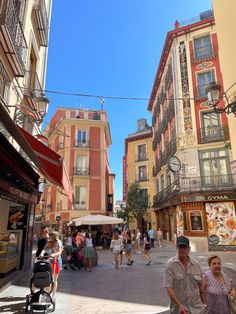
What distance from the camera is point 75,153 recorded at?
3094 centimetres

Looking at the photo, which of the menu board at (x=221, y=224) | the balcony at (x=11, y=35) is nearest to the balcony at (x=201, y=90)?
the menu board at (x=221, y=224)

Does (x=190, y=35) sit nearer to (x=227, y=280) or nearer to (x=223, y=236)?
(x=223, y=236)

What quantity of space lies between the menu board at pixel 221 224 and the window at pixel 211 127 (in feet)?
17.4

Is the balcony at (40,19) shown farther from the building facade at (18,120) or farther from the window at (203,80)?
the window at (203,80)

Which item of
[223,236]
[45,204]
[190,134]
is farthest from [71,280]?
[45,204]

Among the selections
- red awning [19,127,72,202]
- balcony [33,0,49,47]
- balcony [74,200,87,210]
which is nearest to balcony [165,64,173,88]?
balcony [74,200,87,210]

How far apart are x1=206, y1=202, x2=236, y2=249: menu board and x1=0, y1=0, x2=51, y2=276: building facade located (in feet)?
46.6

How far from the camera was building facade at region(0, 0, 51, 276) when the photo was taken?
602 cm

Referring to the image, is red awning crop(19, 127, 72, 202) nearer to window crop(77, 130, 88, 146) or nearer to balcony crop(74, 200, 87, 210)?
balcony crop(74, 200, 87, 210)

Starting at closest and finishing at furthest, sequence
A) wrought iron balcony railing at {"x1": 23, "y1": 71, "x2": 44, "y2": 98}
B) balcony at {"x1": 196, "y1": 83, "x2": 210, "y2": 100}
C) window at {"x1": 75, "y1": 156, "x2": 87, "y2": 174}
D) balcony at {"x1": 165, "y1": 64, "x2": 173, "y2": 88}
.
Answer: wrought iron balcony railing at {"x1": 23, "y1": 71, "x2": 44, "y2": 98} → balcony at {"x1": 196, "y1": 83, "x2": 210, "y2": 100} → balcony at {"x1": 165, "y1": 64, "x2": 173, "y2": 88} → window at {"x1": 75, "y1": 156, "x2": 87, "y2": 174}

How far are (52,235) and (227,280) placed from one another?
4246mm

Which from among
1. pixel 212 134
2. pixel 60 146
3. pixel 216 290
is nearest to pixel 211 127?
pixel 212 134

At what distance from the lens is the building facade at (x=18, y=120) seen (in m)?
6.02

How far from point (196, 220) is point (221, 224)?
5.96 feet
